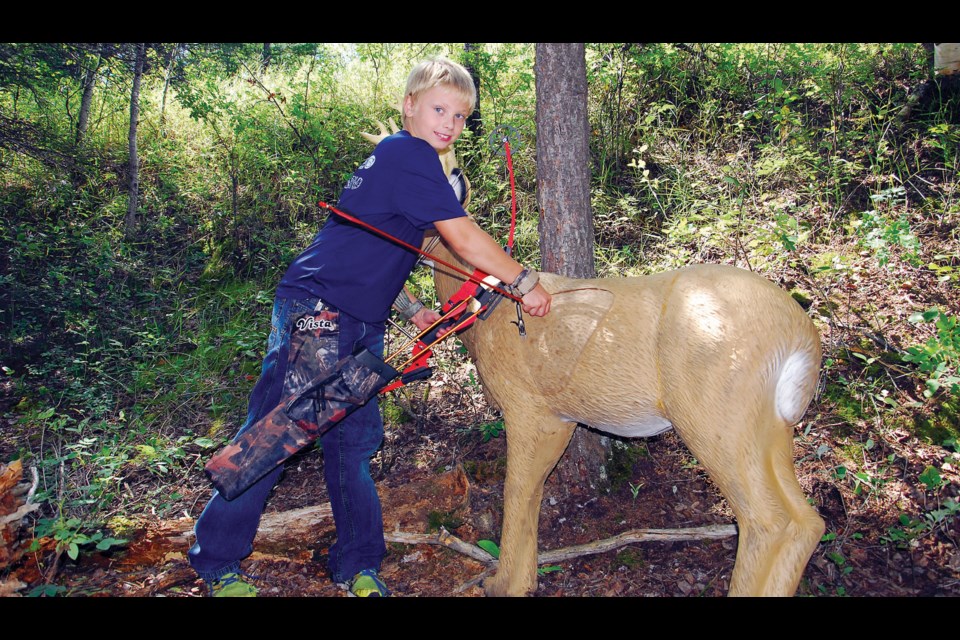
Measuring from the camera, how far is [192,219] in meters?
6.90

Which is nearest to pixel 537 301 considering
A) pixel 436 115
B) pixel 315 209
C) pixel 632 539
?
pixel 436 115

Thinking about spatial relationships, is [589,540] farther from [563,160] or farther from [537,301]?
[563,160]

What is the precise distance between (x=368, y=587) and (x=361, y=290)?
150 cm

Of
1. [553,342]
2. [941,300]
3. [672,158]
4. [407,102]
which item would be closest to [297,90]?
[672,158]

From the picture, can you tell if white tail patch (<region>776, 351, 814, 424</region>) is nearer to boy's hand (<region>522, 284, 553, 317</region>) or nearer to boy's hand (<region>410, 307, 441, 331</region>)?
boy's hand (<region>522, 284, 553, 317</region>)

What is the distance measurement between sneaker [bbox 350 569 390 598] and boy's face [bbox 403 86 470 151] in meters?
2.13

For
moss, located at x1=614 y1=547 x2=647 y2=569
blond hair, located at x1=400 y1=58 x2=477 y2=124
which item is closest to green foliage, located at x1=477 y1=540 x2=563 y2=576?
moss, located at x1=614 y1=547 x2=647 y2=569

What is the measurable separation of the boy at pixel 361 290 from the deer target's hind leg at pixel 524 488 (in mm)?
585

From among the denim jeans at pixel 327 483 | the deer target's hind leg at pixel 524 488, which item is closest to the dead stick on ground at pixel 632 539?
the deer target's hind leg at pixel 524 488

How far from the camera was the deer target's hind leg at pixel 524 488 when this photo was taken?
3033mm

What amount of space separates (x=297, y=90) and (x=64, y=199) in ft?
9.12

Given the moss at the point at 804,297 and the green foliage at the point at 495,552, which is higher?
the moss at the point at 804,297

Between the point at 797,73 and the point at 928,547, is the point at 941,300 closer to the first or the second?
the point at 928,547

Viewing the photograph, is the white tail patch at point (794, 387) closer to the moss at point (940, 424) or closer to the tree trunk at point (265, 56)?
the moss at point (940, 424)
